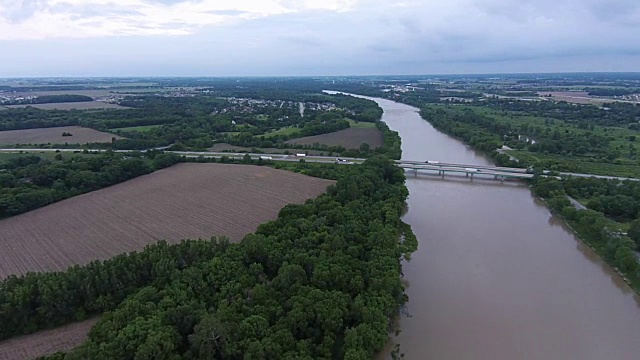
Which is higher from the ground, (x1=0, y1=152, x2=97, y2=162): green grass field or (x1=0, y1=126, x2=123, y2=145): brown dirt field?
(x1=0, y1=126, x2=123, y2=145): brown dirt field

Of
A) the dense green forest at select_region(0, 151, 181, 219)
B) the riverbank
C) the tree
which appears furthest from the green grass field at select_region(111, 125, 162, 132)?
the tree

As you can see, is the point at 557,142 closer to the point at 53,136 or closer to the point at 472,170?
the point at 472,170

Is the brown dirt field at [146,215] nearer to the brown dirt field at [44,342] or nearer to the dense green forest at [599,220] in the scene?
the brown dirt field at [44,342]

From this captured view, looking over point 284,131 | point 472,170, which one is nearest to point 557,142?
point 472,170

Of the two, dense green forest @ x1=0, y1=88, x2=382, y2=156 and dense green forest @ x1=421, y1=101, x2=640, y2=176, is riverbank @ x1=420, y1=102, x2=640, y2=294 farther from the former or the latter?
dense green forest @ x1=0, y1=88, x2=382, y2=156

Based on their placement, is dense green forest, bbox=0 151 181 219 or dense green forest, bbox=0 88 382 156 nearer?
dense green forest, bbox=0 151 181 219

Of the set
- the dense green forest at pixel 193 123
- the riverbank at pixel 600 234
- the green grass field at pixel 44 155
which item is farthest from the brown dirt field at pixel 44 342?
the dense green forest at pixel 193 123

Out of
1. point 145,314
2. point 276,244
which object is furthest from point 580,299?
point 145,314
